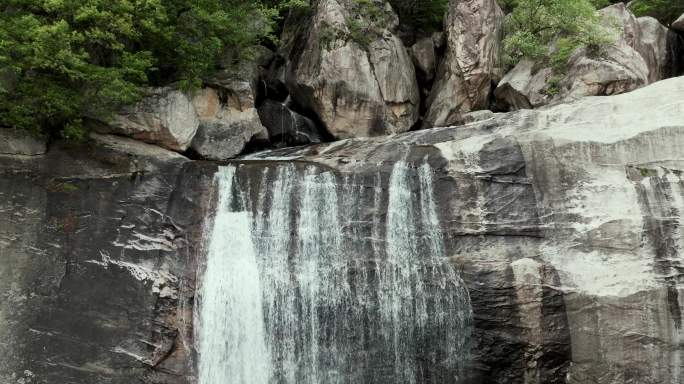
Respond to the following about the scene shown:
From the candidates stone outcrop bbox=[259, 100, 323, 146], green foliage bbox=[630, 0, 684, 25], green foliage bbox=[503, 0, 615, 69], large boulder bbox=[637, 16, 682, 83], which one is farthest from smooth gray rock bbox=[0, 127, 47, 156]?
green foliage bbox=[630, 0, 684, 25]

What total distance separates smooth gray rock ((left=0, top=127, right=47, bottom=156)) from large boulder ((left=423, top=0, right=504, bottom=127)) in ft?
38.8

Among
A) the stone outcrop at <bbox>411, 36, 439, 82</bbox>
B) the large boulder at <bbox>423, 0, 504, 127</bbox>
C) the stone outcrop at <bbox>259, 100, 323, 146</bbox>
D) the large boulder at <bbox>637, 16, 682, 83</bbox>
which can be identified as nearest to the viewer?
the large boulder at <bbox>637, 16, 682, 83</bbox>

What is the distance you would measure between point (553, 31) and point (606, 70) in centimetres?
290

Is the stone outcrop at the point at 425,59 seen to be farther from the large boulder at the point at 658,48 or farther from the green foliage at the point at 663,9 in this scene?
the green foliage at the point at 663,9

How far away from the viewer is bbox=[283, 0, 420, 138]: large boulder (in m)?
17.2

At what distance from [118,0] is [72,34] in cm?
127

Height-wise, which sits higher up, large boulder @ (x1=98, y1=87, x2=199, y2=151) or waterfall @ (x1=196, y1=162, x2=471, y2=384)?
large boulder @ (x1=98, y1=87, x2=199, y2=151)

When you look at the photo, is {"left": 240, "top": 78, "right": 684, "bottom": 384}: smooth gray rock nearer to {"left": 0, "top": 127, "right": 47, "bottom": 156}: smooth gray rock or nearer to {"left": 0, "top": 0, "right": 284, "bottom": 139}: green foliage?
{"left": 0, "top": 0, "right": 284, "bottom": 139}: green foliage

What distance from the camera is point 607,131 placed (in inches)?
499

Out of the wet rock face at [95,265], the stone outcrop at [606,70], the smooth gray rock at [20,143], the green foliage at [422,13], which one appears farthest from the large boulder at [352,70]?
the smooth gray rock at [20,143]

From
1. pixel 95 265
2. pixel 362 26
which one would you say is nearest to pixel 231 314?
pixel 95 265

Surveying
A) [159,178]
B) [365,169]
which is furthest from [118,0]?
[365,169]

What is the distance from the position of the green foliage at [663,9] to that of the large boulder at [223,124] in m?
14.8

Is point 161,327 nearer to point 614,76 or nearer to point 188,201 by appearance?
point 188,201
